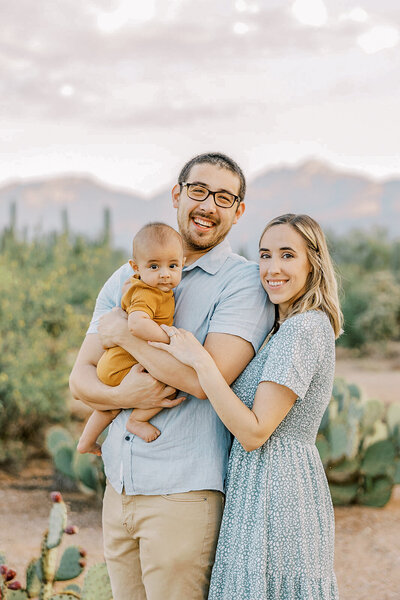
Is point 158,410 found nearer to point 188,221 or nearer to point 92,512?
point 188,221

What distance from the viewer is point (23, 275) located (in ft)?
29.0

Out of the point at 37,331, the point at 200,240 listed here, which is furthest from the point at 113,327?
the point at 37,331

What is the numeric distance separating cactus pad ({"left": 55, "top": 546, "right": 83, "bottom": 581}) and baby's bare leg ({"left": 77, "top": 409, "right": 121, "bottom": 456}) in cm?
114

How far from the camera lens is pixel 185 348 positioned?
2350mm

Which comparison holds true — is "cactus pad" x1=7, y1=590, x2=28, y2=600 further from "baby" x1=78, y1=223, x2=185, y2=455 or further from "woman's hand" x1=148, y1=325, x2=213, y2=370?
"woman's hand" x1=148, y1=325, x2=213, y2=370

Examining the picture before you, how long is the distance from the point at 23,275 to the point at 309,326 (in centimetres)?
703

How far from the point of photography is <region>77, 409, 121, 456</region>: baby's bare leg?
2658 mm

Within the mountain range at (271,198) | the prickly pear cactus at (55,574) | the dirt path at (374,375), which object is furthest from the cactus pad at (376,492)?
the mountain range at (271,198)

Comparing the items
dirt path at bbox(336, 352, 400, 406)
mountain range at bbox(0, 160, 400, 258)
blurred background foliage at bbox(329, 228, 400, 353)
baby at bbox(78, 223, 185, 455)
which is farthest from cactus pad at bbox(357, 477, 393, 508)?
mountain range at bbox(0, 160, 400, 258)

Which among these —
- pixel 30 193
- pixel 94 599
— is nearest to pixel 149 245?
pixel 94 599

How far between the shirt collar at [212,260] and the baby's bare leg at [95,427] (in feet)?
2.11

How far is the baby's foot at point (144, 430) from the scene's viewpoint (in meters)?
2.44

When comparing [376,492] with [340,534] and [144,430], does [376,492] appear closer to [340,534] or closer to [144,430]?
[340,534]

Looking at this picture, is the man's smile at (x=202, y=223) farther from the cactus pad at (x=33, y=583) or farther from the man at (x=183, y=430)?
the cactus pad at (x=33, y=583)
